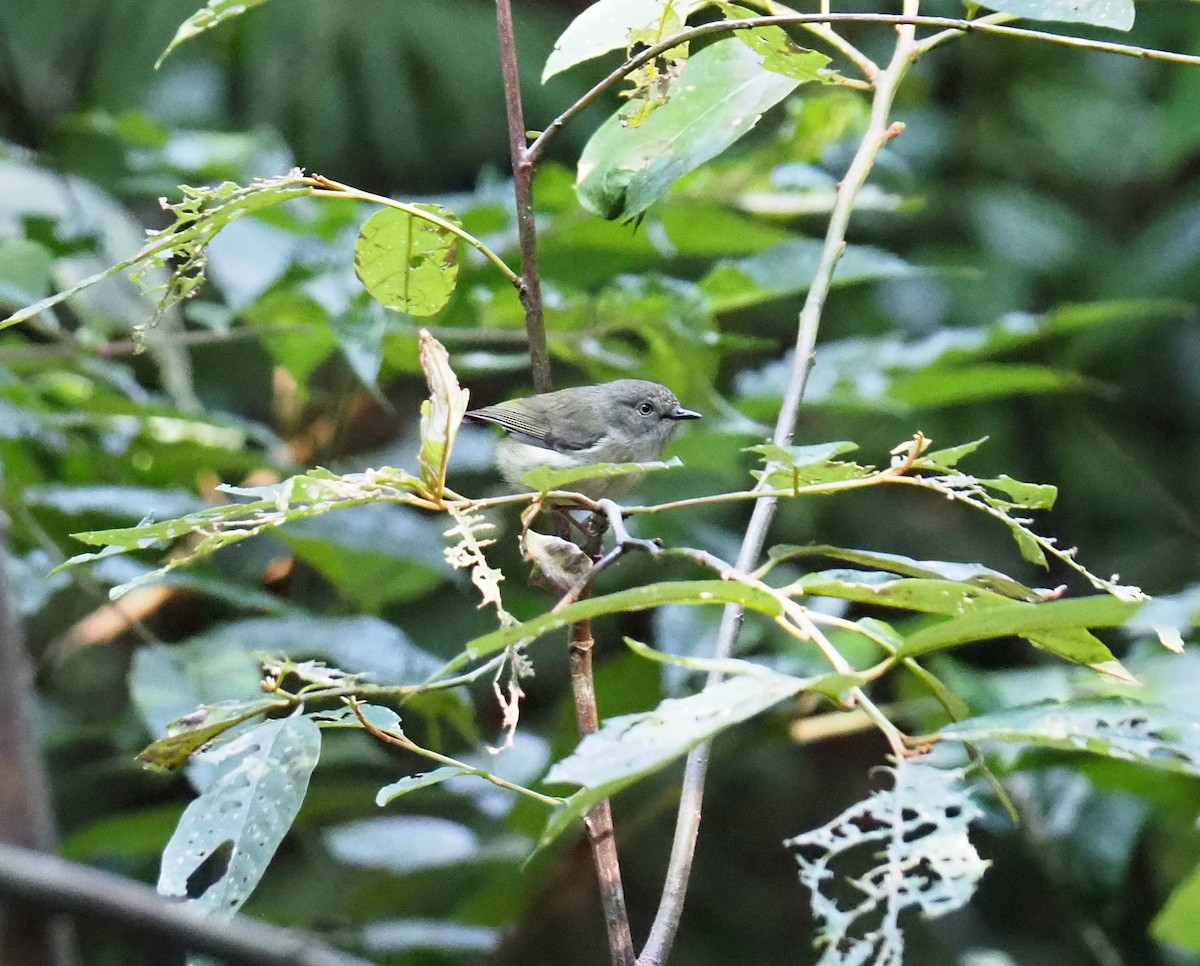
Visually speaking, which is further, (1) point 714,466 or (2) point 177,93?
(2) point 177,93

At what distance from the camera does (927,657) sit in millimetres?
3701

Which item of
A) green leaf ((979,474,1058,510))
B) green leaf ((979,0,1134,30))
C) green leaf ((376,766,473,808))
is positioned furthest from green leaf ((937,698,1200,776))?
green leaf ((979,0,1134,30))

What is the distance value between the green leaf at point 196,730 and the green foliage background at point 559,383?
74 centimetres

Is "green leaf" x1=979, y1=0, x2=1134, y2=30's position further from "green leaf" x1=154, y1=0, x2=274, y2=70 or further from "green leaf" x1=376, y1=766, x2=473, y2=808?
"green leaf" x1=376, y1=766, x2=473, y2=808

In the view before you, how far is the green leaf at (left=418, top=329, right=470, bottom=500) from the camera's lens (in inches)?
44.2

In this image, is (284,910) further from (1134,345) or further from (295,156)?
(1134,345)

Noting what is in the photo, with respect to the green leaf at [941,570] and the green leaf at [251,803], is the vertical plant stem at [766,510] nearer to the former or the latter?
the green leaf at [941,570]

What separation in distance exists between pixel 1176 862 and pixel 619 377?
1.84 m

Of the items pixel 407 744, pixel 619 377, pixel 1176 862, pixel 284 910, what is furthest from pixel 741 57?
pixel 1176 862

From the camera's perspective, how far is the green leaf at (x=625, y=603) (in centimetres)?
90

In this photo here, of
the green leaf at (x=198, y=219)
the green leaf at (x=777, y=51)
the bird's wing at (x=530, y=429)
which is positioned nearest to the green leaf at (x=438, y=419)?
the green leaf at (x=198, y=219)

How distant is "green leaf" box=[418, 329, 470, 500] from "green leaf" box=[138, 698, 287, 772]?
237mm

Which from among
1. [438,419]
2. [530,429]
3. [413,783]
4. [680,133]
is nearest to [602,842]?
[413,783]

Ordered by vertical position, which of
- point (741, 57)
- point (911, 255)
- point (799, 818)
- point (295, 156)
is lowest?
point (799, 818)
